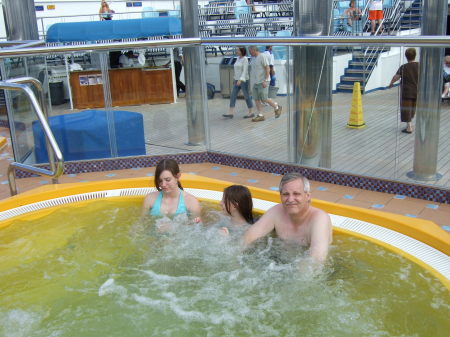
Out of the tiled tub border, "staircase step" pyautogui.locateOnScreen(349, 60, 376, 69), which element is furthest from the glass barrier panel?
"staircase step" pyautogui.locateOnScreen(349, 60, 376, 69)

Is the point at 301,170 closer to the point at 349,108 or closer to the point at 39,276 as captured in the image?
the point at 349,108

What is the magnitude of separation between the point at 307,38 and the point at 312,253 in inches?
104

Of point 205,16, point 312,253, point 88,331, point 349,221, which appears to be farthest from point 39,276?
point 205,16

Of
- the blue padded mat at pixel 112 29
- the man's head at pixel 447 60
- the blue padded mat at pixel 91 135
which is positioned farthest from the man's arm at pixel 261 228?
the blue padded mat at pixel 112 29

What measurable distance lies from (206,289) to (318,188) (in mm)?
2470

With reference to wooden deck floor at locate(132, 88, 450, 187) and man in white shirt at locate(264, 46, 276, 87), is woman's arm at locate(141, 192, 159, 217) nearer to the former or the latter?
wooden deck floor at locate(132, 88, 450, 187)

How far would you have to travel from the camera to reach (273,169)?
6293 mm

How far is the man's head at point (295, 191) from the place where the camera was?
3508 mm

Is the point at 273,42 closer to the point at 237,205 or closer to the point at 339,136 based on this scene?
the point at 339,136

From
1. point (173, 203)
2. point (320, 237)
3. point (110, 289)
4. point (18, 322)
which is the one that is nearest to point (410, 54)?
point (320, 237)

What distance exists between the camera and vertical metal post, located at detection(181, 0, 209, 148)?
22.0 ft

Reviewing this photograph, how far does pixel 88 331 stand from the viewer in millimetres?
3252

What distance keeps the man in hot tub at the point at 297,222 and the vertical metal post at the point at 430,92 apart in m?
2.04

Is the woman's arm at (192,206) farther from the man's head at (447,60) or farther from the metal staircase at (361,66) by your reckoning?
the man's head at (447,60)
